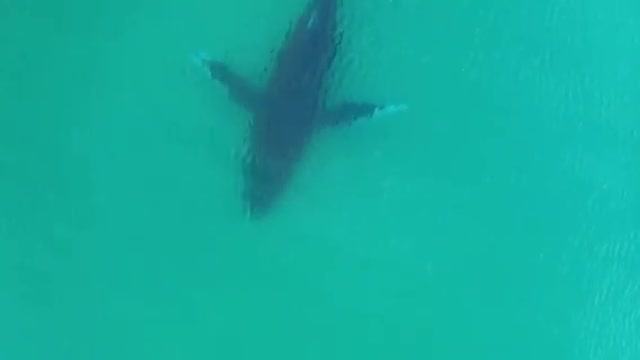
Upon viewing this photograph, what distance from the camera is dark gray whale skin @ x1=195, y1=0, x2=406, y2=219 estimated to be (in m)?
0.91

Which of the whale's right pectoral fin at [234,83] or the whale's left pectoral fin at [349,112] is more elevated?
the whale's right pectoral fin at [234,83]

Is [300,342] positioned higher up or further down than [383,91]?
further down

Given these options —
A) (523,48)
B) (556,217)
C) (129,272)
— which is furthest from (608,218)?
(129,272)

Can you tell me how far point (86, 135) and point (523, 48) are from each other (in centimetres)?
37

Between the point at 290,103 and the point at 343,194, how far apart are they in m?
0.09

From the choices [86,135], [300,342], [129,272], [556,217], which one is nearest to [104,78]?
[86,135]

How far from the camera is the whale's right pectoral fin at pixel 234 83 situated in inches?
36.0

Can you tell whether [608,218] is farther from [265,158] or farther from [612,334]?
[265,158]

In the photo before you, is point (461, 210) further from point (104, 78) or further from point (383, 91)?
point (104, 78)

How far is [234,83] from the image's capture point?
36.1 inches

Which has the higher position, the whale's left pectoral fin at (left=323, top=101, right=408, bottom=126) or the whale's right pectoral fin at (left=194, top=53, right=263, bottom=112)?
the whale's right pectoral fin at (left=194, top=53, right=263, bottom=112)

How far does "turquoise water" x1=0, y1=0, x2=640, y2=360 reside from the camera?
2.98ft

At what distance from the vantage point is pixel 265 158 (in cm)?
92

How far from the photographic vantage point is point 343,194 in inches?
36.4
